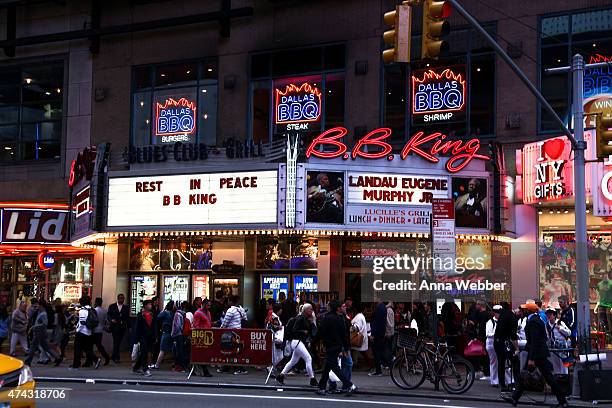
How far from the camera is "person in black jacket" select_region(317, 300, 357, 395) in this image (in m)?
16.7

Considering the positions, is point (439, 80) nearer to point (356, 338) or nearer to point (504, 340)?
point (356, 338)

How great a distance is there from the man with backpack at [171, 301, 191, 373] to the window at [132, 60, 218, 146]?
8113mm

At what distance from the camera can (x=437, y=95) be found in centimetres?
2525

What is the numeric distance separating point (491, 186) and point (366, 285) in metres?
5.44

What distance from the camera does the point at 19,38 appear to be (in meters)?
31.3

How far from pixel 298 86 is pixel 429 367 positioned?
1237 cm

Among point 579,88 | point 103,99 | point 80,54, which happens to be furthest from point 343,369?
point 80,54

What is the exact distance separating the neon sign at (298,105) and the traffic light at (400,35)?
13450 mm

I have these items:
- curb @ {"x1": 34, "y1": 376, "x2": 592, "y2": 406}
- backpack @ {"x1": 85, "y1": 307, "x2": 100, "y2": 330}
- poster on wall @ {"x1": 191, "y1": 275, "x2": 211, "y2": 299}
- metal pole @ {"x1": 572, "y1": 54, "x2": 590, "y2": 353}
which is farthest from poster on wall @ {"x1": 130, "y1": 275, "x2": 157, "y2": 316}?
metal pole @ {"x1": 572, "y1": 54, "x2": 590, "y2": 353}

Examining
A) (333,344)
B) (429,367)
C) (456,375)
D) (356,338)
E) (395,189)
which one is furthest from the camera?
(395,189)

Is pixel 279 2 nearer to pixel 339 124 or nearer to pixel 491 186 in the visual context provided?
pixel 339 124

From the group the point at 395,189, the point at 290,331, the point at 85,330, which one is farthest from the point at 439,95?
the point at 85,330

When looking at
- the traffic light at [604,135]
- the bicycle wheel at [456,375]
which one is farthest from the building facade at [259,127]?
the traffic light at [604,135]

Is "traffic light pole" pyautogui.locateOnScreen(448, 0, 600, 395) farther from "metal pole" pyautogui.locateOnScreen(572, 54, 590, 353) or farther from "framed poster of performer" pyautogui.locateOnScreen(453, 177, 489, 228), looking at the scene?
"framed poster of performer" pyautogui.locateOnScreen(453, 177, 489, 228)
